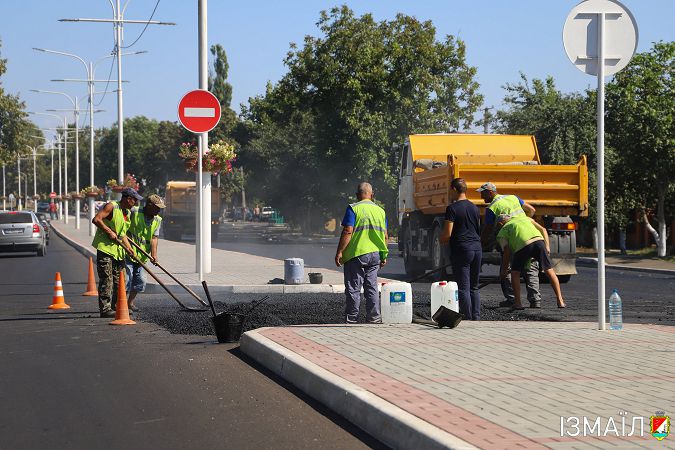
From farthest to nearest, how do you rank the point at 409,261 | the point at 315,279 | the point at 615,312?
1. the point at 409,261
2. the point at 315,279
3. the point at 615,312

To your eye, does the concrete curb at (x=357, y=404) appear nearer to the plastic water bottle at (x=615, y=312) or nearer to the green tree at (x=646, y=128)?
the plastic water bottle at (x=615, y=312)

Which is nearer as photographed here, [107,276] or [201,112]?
[107,276]

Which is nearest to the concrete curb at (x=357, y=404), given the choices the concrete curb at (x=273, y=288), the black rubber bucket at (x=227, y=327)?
the black rubber bucket at (x=227, y=327)

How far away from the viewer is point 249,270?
22.7 meters

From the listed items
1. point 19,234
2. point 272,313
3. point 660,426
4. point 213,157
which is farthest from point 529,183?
point 19,234

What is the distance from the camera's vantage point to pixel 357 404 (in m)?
7.13

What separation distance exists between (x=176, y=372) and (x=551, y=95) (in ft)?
131

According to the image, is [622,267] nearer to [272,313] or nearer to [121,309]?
[272,313]

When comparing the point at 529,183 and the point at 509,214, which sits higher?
the point at 529,183

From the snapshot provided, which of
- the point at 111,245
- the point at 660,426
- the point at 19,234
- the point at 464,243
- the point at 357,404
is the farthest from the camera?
the point at 19,234

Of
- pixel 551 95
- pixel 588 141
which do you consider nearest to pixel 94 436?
pixel 588 141

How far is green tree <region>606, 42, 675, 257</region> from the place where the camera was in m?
37.2

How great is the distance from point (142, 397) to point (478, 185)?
484 inches

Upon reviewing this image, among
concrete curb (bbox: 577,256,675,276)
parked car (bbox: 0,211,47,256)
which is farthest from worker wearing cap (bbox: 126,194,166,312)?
parked car (bbox: 0,211,47,256)
